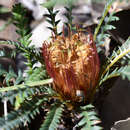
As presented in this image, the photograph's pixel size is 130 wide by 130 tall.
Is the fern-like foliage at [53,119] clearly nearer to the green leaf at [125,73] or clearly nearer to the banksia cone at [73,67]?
the banksia cone at [73,67]

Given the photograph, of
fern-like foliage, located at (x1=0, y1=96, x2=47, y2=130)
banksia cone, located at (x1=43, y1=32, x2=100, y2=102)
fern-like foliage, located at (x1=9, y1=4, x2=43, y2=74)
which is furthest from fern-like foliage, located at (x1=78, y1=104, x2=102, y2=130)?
fern-like foliage, located at (x1=9, y1=4, x2=43, y2=74)

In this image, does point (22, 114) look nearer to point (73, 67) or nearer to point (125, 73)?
point (73, 67)

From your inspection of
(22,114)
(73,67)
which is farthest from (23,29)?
(22,114)

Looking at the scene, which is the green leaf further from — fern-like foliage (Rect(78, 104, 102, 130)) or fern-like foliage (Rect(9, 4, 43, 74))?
fern-like foliage (Rect(9, 4, 43, 74))

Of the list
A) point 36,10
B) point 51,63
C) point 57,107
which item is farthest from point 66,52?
point 36,10

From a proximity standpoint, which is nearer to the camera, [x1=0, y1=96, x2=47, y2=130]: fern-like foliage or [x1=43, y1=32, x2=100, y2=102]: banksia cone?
[x1=0, y1=96, x2=47, y2=130]: fern-like foliage

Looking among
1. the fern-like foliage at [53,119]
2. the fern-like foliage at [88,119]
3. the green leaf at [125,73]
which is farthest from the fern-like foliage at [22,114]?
the green leaf at [125,73]
